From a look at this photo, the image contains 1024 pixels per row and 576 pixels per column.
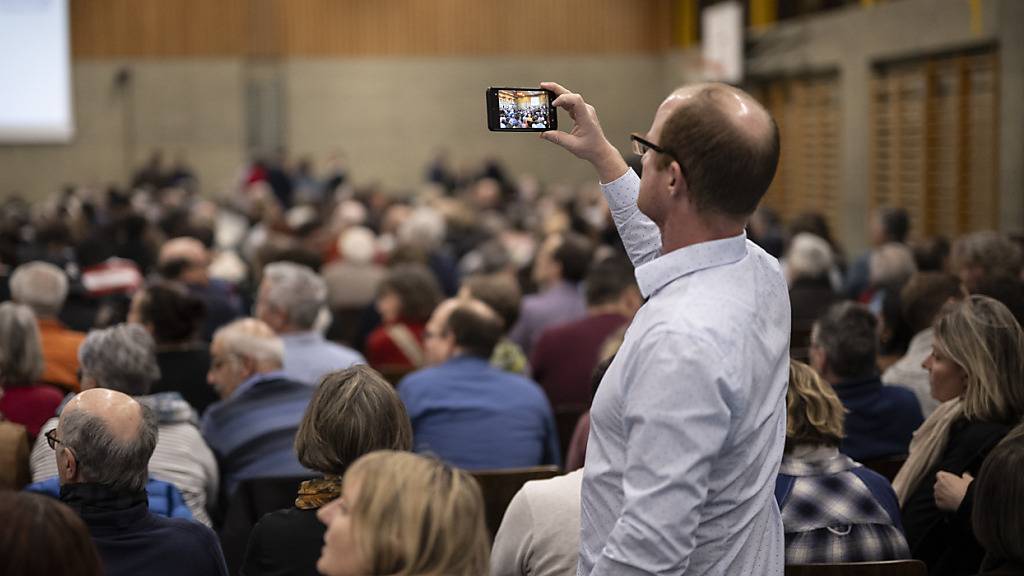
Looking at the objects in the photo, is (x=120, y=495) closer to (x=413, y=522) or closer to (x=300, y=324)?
(x=413, y=522)

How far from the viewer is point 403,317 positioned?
6859mm

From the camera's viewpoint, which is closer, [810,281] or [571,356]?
[571,356]

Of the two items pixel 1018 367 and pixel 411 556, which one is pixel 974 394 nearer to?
pixel 1018 367

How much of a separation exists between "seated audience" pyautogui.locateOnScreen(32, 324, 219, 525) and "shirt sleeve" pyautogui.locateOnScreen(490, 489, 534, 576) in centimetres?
151

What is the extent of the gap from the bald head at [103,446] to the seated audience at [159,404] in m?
1.09

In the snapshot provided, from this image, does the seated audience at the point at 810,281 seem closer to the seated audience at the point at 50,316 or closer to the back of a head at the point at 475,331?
the back of a head at the point at 475,331

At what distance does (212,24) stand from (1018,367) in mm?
20820

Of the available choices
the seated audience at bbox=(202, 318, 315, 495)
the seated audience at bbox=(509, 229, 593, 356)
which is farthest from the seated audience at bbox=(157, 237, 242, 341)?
the seated audience at bbox=(202, 318, 315, 495)

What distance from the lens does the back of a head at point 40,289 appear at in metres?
6.04

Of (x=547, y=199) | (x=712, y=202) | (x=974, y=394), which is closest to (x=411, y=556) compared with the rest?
(x=712, y=202)

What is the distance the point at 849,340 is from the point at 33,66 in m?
18.9

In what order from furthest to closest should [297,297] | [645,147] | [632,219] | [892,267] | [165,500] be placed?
[892,267]
[297,297]
[165,500]
[632,219]
[645,147]

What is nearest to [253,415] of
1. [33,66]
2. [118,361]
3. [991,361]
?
[118,361]

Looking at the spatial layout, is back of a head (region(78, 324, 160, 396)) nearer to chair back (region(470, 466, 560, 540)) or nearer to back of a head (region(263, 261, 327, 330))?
chair back (region(470, 466, 560, 540))
